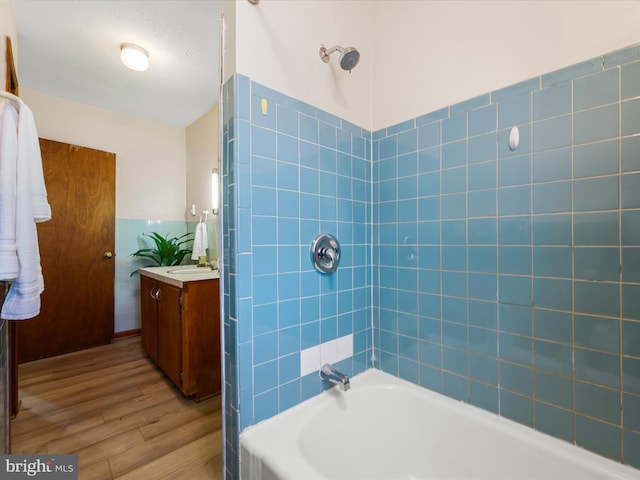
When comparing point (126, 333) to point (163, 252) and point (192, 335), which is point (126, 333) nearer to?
point (163, 252)

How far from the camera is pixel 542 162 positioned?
0.95m

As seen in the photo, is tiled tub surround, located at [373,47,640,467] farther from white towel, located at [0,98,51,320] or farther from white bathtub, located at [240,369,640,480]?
white towel, located at [0,98,51,320]

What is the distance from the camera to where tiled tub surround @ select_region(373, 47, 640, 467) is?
0.83 meters

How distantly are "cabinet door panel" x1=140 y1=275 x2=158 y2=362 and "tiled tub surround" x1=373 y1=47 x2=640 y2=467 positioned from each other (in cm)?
196

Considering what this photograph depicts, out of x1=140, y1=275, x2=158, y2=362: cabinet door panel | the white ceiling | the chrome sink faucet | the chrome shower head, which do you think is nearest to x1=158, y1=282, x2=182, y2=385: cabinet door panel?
x1=140, y1=275, x2=158, y2=362: cabinet door panel

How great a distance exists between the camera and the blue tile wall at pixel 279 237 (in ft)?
3.22

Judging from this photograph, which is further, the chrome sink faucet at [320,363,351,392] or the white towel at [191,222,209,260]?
the white towel at [191,222,209,260]

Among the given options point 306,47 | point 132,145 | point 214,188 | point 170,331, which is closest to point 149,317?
point 170,331

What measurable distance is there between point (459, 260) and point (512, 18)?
940 mm

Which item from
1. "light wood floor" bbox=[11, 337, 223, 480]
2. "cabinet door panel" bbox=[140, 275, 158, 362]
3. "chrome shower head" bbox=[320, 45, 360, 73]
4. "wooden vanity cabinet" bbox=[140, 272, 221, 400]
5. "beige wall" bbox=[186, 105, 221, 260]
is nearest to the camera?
Answer: "chrome shower head" bbox=[320, 45, 360, 73]

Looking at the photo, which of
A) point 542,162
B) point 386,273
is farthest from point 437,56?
point 386,273

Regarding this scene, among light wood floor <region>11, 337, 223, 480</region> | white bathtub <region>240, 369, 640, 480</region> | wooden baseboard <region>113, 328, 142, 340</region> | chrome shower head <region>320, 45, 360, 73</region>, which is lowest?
light wood floor <region>11, 337, 223, 480</region>

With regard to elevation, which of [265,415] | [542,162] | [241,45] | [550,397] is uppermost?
[241,45]

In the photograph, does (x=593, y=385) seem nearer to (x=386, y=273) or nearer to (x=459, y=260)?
(x=459, y=260)
